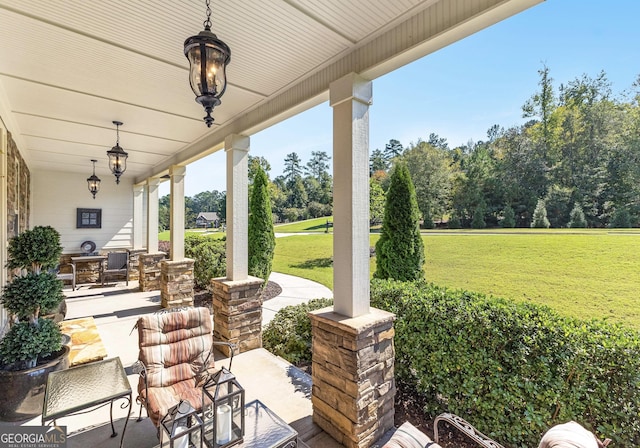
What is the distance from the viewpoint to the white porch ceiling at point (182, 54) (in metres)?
1.96

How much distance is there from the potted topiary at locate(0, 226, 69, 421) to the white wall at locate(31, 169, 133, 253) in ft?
19.2

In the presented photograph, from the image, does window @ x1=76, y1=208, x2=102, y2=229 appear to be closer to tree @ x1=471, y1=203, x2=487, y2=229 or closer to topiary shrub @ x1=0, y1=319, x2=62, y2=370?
topiary shrub @ x1=0, y1=319, x2=62, y2=370

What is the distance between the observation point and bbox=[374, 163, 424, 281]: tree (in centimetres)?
550

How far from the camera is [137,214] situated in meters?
9.31

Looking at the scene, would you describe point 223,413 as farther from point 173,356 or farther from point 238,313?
point 238,313

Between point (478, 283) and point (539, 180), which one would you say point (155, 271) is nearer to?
point (478, 283)

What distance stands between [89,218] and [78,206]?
444mm

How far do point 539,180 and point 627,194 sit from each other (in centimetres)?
680

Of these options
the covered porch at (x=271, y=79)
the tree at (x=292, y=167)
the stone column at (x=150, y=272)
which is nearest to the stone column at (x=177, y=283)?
the covered porch at (x=271, y=79)

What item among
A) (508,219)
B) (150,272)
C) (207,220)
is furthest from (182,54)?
(207,220)

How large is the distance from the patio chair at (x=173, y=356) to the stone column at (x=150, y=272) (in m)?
5.65

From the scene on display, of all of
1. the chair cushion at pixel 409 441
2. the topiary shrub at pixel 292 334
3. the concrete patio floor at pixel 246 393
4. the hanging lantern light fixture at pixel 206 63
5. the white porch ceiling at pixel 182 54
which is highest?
the white porch ceiling at pixel 182 54

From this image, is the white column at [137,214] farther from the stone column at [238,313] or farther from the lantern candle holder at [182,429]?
the lantern candle holder at [182,429]

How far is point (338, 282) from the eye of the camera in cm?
250
